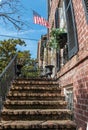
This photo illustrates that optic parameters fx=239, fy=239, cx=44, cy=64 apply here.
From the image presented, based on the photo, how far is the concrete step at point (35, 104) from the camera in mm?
5927

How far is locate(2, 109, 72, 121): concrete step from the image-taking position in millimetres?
5397

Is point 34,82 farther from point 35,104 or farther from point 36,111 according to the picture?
point 36,111

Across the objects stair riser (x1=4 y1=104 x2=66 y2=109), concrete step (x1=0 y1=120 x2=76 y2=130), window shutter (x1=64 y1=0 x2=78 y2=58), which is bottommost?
concrete step (x1=0 y1=120 x2=76 y2=130)

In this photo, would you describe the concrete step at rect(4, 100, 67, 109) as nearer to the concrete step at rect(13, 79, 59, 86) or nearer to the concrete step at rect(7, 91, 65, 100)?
the concrete step at rect(7, 91, 65, 100)

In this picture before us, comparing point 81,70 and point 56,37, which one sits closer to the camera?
point 81,70

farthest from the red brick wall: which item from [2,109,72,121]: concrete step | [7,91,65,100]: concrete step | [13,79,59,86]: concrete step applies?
[13,79,59,86]: concrete step

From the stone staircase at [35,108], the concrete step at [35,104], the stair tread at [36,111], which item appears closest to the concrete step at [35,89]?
the stone staircase at [35,108]

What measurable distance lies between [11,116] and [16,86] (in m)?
1.79

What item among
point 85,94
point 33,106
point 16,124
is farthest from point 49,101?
point 85,94

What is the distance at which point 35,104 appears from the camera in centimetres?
607

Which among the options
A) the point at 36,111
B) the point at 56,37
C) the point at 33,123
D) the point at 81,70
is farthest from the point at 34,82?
the point at 81,70

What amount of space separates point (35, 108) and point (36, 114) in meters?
0.51

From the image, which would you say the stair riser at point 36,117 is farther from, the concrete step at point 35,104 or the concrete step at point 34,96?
the concrete step at point 34,96

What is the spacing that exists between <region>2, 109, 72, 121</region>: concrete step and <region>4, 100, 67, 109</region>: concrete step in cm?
35
